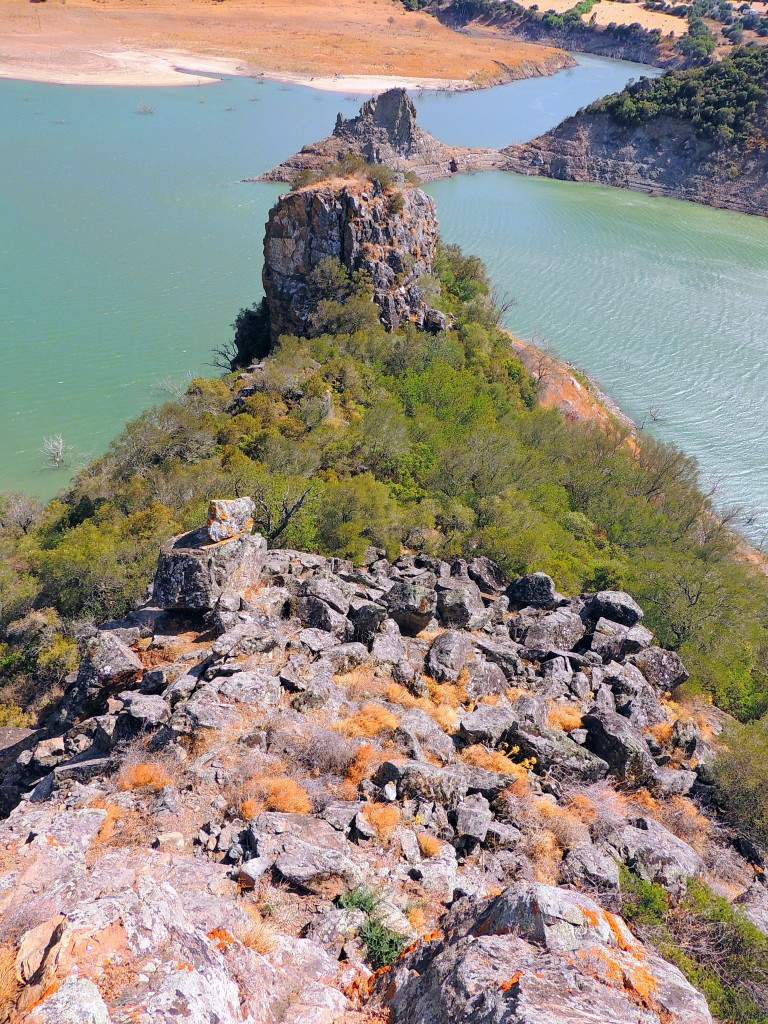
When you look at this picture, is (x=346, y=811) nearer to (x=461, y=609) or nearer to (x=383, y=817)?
(x=383, y=817)

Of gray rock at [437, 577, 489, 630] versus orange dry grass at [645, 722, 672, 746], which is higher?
gray rock at [437, 577, 489, 630]

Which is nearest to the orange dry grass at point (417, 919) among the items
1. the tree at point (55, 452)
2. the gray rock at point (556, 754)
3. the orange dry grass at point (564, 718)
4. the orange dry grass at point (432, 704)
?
the orange dry grass at point (432, 704)

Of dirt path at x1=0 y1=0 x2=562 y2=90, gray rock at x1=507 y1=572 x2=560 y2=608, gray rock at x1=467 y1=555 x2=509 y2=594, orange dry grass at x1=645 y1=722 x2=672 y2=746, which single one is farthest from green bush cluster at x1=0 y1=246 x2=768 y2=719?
dirt path at x1=0 y1=0 x2=562 y2=90

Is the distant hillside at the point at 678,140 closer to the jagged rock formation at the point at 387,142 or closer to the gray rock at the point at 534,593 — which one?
the jagged rock formation at the point at 387,142

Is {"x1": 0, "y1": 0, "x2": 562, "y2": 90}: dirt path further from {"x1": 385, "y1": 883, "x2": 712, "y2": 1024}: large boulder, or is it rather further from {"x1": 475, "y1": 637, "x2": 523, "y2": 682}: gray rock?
{"x1": 385, "y1": 883, "x2": 712, "y2": 1024}: large boulder

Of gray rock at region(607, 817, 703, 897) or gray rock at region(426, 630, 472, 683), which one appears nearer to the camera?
gray rock at region(607, 817, 703, 897)
